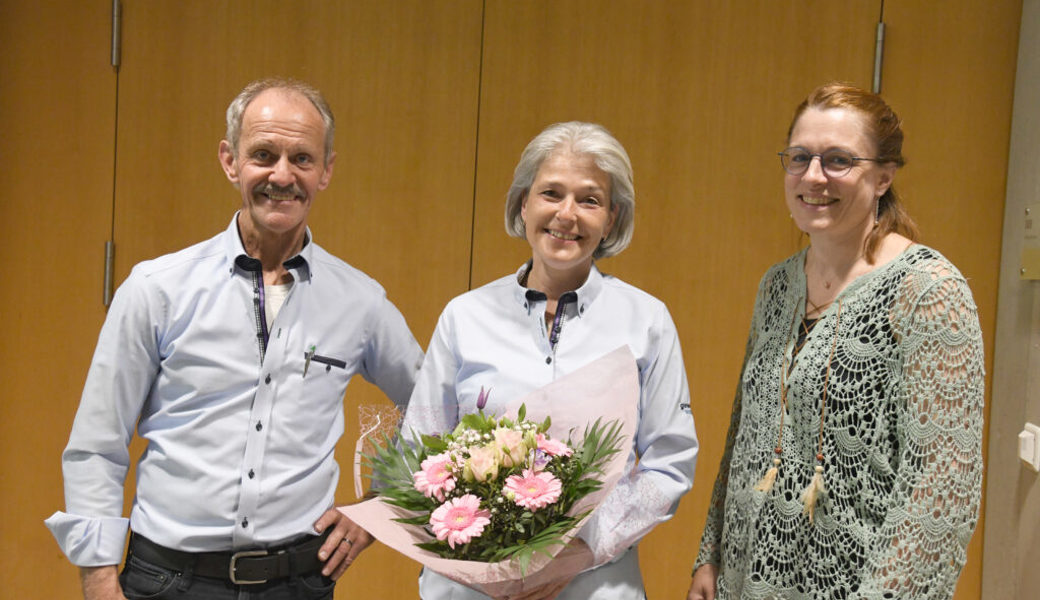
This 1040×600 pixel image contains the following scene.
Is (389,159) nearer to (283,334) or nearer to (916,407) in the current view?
(283,334)

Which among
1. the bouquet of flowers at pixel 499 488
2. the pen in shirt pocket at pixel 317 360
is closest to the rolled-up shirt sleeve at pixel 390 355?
the pen in shirt pocket at pixel 317 360

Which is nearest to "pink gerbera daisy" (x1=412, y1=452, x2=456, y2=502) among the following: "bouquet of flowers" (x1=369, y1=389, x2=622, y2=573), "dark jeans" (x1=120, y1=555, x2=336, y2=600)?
"bouquet of flowers" (x1=369, y1=389, x2=622, y2=573)

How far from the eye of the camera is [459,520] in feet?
4.48

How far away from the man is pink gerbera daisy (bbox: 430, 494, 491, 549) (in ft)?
2.12

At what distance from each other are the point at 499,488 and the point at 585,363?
443mm

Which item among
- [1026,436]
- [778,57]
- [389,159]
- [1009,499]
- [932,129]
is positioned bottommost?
[1009,499]

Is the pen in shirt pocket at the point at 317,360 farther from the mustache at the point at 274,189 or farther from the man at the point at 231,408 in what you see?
the mustache at the point at 274,189

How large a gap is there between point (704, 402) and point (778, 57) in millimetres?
1342

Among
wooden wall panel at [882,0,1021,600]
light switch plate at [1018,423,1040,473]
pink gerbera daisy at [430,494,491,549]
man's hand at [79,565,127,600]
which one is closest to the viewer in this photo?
pink gerbera daisy at [430,494,491,549]

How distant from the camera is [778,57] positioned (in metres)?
3.04

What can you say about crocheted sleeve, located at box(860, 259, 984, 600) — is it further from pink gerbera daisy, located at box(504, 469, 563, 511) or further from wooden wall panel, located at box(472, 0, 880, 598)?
wooden wall panel, located at box(472, 0, 880, 598)

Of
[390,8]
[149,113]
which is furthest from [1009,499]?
[149,113]

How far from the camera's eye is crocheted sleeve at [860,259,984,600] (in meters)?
1.44

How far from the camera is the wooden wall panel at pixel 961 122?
2926mm
